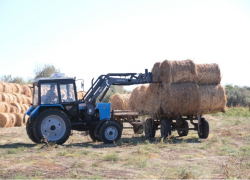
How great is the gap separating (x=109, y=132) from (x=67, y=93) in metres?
2.12

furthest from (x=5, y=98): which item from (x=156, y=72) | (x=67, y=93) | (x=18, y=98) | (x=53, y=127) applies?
(x=156, y=72)

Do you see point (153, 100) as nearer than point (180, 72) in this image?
No

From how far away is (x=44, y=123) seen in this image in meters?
11.3

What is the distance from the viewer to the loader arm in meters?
12.4

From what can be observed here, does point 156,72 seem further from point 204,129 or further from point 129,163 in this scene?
point 129,163

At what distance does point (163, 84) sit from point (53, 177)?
7.45 meters

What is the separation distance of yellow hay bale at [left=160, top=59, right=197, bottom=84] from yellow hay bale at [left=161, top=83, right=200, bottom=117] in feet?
0.66

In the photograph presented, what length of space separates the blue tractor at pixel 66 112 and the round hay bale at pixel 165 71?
0.97 m

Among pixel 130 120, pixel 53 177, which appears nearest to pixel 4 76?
pixel 130 120

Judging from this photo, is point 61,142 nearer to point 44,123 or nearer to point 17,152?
point 44,123

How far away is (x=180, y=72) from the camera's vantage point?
41.2 feet

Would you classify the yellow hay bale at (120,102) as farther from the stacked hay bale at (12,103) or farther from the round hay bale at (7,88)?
the round hay bale at (7,88)

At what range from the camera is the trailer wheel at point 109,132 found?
11.9 meters

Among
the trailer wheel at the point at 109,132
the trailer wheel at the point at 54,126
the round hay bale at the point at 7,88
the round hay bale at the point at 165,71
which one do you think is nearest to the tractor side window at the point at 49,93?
the trailer wheel at the point at 54,126
